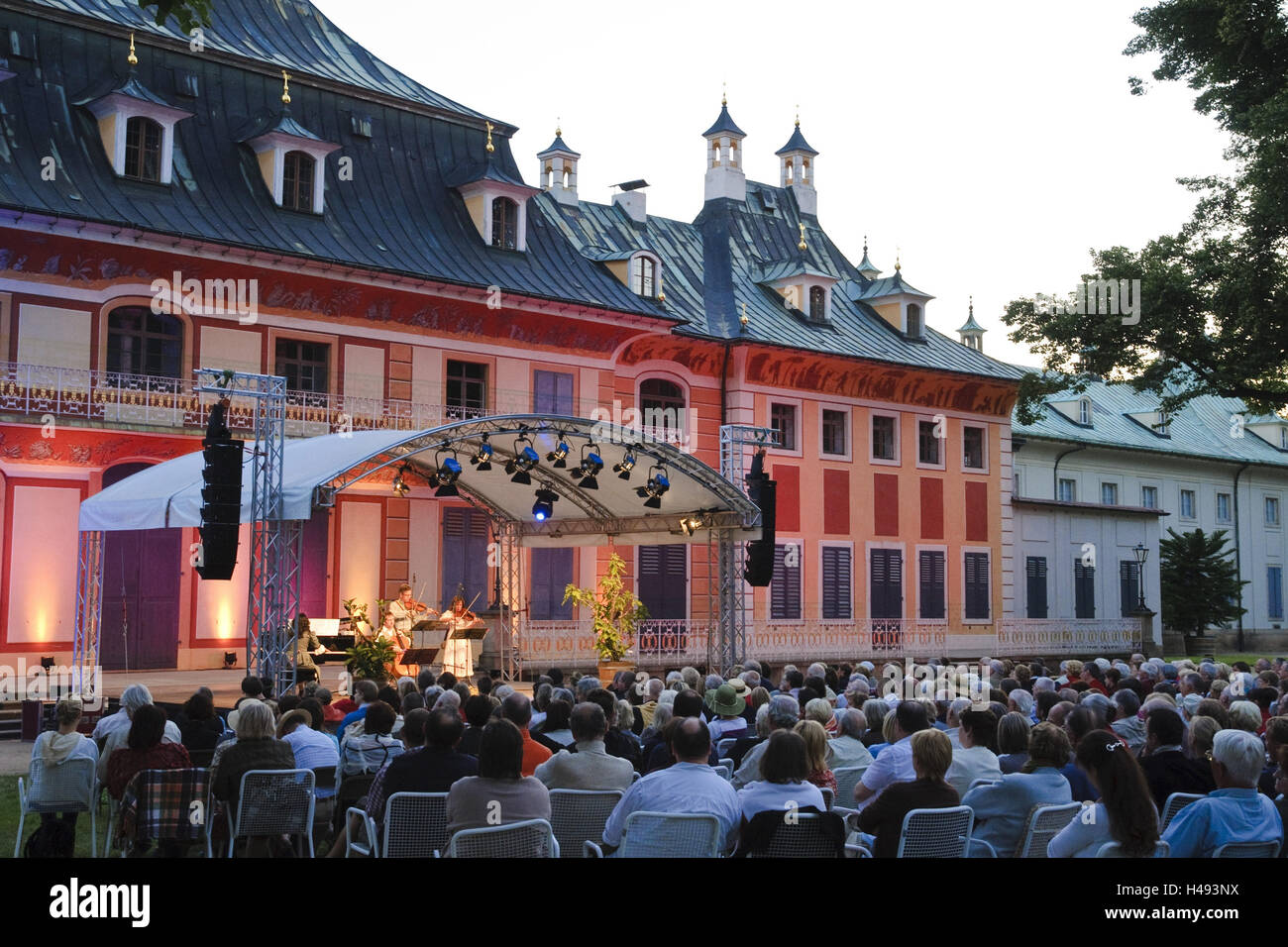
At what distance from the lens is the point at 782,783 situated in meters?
6.80

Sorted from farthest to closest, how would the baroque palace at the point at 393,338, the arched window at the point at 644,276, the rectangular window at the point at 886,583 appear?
1. the rectangular window at the point at 886,583
2. the arched window at the point at 644,276
3. the baroque palace at the point at 393,338

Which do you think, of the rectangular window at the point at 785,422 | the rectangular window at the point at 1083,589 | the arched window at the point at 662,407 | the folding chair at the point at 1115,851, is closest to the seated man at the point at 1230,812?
the folding chair at the point at 1115,851

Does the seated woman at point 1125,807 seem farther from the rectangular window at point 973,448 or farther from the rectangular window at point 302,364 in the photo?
the rectangular window at point 973,448

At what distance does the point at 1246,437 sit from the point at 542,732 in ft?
169

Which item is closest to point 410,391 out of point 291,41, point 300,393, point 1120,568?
point 300,393

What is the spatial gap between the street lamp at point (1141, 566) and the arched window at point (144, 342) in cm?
2476

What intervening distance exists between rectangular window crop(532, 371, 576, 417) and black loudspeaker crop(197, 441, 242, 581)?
11916mm

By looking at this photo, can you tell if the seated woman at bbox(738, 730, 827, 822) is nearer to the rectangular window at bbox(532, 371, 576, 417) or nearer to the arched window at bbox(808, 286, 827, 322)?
the rectangular window at bbox(532, 371, 576, 417)

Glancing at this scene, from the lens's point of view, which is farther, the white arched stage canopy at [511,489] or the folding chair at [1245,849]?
the white arched stage canopy at [511,489]

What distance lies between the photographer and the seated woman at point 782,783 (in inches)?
265

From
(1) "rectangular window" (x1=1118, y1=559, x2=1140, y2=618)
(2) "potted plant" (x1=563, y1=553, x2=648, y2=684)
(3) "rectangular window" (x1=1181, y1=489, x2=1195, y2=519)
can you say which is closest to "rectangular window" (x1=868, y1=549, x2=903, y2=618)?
(2) "potted plant" (x1=563, y1=553, x2=648, y2=684)

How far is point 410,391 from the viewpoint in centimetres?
2494

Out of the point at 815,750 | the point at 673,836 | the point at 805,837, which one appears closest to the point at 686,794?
the point at 673,836
